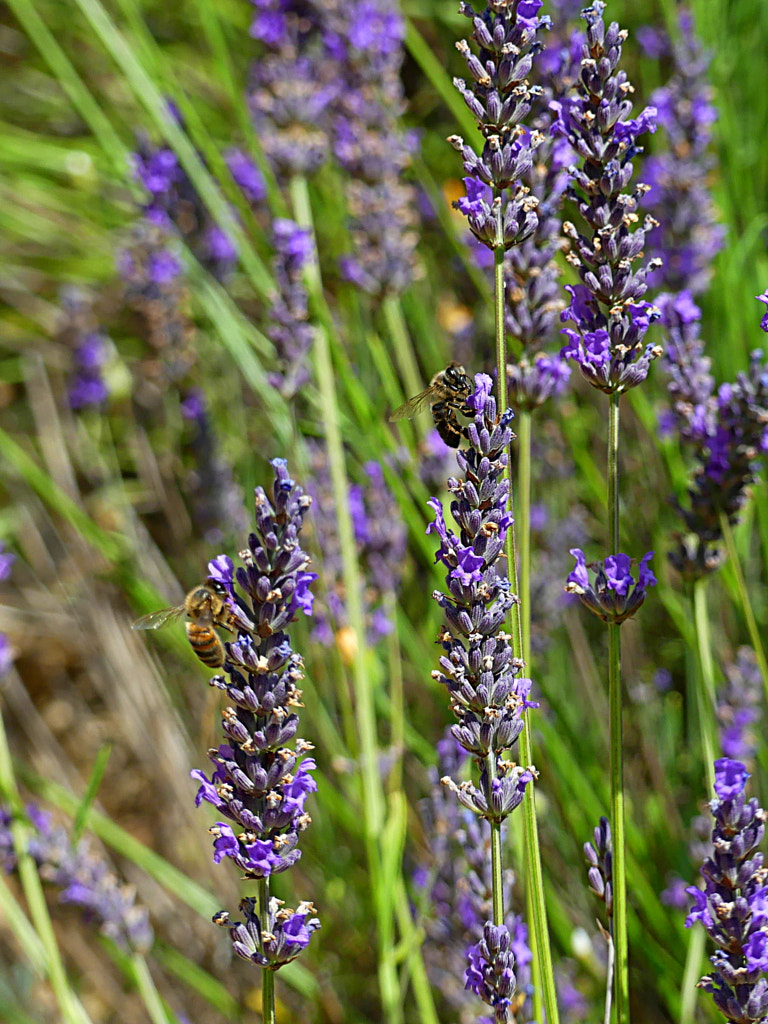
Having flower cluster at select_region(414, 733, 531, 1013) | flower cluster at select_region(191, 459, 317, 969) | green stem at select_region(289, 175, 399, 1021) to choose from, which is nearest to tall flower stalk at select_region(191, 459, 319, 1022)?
flower cluster at select_region(191, 459, 317, 969)

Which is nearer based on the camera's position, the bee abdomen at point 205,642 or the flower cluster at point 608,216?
the flower cluster at point 608,216

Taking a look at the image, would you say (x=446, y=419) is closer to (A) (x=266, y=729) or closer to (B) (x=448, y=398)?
(B) (x=448, y=398)

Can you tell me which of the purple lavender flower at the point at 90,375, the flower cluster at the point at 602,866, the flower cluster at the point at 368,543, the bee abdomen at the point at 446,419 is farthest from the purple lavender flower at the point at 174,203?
the flower cluster at the point at 602,866

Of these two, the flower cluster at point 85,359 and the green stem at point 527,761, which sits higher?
the flower cluster at point 85,359

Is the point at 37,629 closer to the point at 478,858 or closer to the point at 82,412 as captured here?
the point at 82,412

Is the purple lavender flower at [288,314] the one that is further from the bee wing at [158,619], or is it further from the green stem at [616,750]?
the green stem at [616,750]

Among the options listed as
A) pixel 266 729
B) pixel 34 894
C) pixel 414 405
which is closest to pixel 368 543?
pixel 414 405
